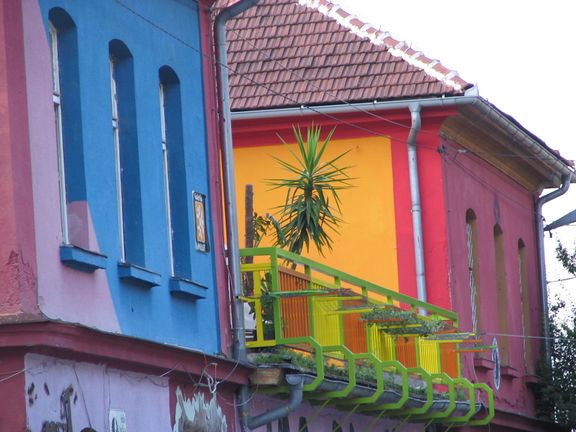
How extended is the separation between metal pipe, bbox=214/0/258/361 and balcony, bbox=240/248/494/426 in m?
0.17

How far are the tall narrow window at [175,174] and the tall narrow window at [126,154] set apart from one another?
1.01m

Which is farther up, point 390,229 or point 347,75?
point 347,75

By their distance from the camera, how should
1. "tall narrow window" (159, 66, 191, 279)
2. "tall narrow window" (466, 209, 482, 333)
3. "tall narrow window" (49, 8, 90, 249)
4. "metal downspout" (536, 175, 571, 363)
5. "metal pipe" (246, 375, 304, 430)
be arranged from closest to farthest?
"tall narrow window" (49, 8, 90, 249), "tall narrow window" (159, 66, 191, 279), "metal pipe" (246, 375, 304, 430), "tall narrow window" (466, 209, 482, 333), "metal downspout" (536, 175, 571, 363)

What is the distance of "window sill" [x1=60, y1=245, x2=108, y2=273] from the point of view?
45.4 ft

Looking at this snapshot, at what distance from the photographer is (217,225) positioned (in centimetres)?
1806

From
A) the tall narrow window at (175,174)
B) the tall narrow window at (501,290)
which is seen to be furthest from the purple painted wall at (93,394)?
the tall narrow window at (501,290)

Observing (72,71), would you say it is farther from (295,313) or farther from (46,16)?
(295,313)

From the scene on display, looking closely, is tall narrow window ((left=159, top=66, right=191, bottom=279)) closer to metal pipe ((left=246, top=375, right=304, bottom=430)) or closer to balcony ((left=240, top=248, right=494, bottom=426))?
balcony ((left=240, top=248, right=494, bottom=426))

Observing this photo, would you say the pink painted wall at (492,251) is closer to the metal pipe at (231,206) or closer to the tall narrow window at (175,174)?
the metal pipe at (231,206)

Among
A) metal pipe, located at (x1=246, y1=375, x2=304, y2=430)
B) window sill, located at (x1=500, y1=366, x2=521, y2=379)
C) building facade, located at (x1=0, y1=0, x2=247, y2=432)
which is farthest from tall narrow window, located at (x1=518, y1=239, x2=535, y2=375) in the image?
building facade, located at (x1=0, y1=0, x2=247, y2=432)

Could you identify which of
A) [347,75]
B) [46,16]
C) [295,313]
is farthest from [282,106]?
[46,16]

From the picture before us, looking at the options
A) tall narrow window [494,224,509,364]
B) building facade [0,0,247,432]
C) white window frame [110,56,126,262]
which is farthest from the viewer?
tall narrow window [494,224,509,364]

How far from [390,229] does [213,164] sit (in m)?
8.44

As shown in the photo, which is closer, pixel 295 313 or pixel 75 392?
pixel 75 392
